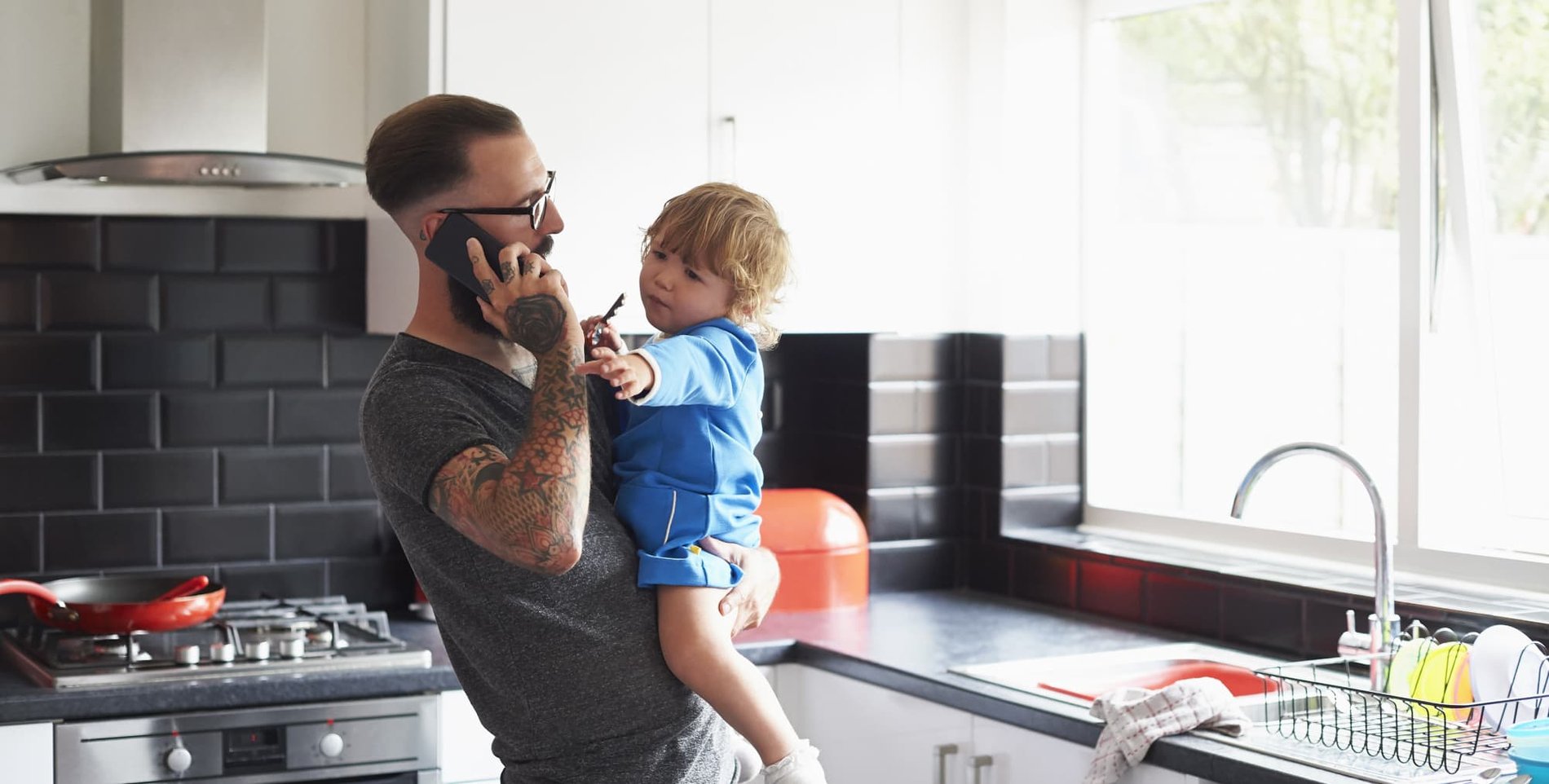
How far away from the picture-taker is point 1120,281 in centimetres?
345

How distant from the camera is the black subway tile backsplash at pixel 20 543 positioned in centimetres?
301

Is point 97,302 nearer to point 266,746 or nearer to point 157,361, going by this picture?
point 157,361

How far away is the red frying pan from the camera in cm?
266

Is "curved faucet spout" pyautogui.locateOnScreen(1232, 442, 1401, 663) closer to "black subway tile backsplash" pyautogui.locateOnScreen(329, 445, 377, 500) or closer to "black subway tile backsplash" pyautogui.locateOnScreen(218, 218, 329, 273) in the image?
"black subway tile backsplash" pyautogui.locateOnScreen(329, 445, 377, 500)

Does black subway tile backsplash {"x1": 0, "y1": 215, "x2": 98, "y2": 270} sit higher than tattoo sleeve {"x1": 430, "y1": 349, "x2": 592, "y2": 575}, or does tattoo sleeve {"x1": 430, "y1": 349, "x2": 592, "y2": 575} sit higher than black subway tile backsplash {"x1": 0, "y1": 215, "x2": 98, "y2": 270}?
black subway tile backsplash {"x1": 0, "y1": 215, "x2": 98, "y2": 270}

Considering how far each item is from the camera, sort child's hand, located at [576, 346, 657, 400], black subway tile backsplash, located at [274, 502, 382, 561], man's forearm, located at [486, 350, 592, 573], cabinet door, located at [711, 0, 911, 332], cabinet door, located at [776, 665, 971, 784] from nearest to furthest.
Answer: man's forearm, located at [486, 350, 592, 573]
child's hand, located at [576, 346, 657, 400]
cabinet door, located at [776, 665, 971, 784]
cabinet door, located at [711, 0, 911, 332]
black subway tile backsplash, located at [274, 502, 382, 561]

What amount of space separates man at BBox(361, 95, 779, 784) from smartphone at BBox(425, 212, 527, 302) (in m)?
0.02

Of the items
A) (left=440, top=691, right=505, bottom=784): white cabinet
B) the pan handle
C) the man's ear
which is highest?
the man's ear

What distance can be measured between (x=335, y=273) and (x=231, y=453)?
15.9 inches

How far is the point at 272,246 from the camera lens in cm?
319

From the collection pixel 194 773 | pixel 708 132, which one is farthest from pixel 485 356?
pixel 708 132

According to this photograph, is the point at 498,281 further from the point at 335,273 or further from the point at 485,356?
the point at 335,273

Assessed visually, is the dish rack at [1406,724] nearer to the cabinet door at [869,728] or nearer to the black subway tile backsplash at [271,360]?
the cabinet door at [869,728]

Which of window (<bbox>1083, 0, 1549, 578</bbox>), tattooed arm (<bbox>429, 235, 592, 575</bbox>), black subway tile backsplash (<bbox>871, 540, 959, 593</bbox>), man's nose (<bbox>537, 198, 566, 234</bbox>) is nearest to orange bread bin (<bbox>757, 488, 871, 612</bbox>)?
black subway tile backsplash (<bbox>871, 540, 959, 593</bbox>)
